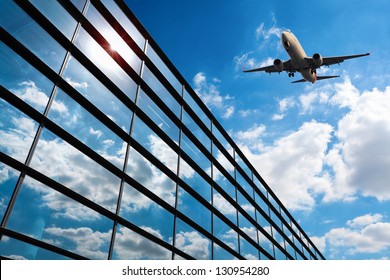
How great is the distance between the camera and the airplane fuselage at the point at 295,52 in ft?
123

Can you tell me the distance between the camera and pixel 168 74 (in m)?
17.3

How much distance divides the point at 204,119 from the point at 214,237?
7999mm

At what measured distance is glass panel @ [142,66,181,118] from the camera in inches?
597

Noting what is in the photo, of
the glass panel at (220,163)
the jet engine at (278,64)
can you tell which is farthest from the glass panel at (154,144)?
the jet engine at (278,64)

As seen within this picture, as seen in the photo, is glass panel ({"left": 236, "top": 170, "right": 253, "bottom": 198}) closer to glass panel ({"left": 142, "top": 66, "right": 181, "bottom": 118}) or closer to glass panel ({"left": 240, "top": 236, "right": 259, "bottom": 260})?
glass panel ({"left": 240, "top": 236, "right": 259, "bottom": 260})

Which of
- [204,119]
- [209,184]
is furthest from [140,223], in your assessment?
[204,119]

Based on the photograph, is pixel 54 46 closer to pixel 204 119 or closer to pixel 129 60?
pixel 129 60

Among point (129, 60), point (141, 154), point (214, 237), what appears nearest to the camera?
point (141, 154)

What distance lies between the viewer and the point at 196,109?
19.9 metres

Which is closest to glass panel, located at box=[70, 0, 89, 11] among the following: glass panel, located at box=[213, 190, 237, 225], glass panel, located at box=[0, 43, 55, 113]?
glass panel, located at box=[0, 43, 55, 113]

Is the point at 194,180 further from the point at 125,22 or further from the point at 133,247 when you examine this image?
the point at 125,22

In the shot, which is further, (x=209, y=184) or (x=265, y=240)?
(x=265, y=240)

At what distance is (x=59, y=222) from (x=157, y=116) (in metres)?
7.87

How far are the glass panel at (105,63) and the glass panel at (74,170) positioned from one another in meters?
4.04
